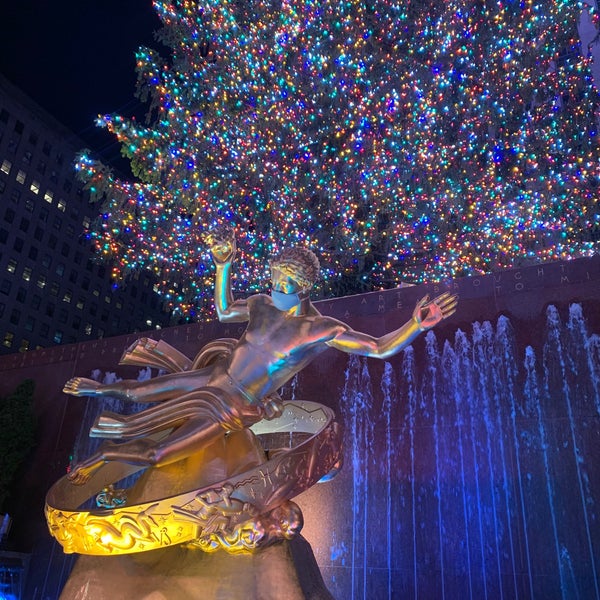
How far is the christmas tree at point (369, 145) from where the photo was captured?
13.0 m

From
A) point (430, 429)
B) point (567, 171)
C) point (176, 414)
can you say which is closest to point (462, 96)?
point (567, 171)

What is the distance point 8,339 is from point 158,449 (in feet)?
150

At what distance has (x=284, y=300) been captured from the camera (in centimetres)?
467

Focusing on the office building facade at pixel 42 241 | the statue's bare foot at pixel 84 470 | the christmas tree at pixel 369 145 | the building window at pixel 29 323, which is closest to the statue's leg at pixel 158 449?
the statue's bare foot at pixel 84 470

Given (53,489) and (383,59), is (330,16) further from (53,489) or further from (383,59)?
(53,489)

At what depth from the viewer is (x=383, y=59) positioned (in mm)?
13391

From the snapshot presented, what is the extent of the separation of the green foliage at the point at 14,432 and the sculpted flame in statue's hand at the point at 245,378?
24.3ft

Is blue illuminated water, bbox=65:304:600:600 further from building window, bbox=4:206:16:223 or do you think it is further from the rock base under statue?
building window, bbox=4:206:16:223

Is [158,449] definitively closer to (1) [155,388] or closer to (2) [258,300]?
(1) [155,388]

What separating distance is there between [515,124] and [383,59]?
3811 millimetres

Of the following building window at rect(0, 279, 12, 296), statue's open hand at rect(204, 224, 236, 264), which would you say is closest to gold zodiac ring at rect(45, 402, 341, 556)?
statue's open hand at rect(204, 224, 236, 264)

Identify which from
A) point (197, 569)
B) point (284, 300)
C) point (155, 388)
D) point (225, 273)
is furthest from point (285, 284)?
point (197, 569)

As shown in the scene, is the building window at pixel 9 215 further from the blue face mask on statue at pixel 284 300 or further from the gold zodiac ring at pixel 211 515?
the blue face mask on statue at pixel 284 300

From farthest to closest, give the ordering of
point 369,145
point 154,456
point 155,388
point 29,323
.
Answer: point 29,323
point 369,145
point 155,388
point 154,456
